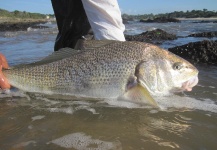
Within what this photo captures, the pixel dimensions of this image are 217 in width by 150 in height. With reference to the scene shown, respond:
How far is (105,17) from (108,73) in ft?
3.50

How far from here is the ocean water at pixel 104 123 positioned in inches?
125

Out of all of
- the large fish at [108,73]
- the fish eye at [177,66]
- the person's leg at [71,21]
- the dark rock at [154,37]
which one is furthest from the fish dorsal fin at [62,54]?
the dark rock at [154,37]

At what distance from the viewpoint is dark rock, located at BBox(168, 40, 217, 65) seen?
8570 millimetres

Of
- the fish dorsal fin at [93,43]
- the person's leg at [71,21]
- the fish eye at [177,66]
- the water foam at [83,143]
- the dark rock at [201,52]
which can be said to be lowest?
the water foam at [83,143]

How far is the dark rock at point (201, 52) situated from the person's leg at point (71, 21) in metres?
4.38

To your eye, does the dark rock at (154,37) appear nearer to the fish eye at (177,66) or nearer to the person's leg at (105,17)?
the person's leg at (105,17)

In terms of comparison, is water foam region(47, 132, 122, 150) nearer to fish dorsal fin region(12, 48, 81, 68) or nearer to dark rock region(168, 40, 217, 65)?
fish dorsal fin region(12, 48, 81, 68)

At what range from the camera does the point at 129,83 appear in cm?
358

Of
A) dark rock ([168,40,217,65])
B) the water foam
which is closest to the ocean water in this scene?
the water foam

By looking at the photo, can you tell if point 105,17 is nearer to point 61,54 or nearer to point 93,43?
point 93,43

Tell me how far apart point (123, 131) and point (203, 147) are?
2.82 ft

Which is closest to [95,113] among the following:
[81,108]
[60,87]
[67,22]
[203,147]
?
[81,108]

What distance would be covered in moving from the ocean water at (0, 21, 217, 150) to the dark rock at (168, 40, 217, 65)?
12.8 ft

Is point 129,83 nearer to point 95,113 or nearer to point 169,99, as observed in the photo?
point 95,113
